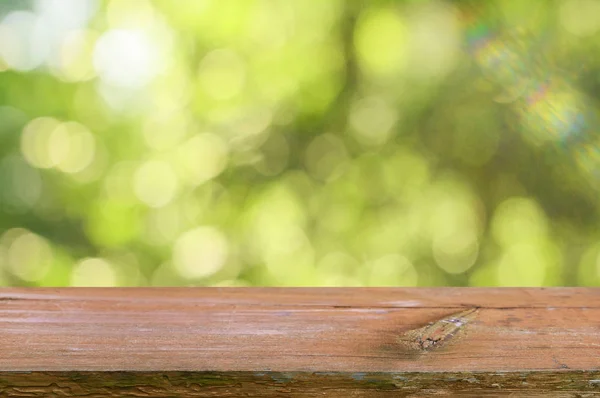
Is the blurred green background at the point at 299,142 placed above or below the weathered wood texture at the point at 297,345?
above

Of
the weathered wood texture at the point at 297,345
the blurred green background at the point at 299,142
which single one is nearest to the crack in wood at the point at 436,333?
the weathered wood texture at the point at 297,345

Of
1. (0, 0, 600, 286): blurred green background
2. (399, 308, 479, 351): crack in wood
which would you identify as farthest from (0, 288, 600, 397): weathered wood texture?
(0, 0, 600, 286): blurred green background

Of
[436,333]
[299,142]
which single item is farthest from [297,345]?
[299,142]

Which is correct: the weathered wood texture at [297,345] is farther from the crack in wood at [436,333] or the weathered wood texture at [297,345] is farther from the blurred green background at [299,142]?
the blurred green background at [299,142]

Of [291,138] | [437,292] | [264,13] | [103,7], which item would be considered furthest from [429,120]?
[437,292]

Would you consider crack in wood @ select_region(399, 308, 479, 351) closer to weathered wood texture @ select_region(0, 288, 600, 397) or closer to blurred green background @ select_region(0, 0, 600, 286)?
weathered wood texture @ select_region(0, 288, 600, 397)

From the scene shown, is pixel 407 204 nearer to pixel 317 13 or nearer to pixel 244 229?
pixel 244 229
